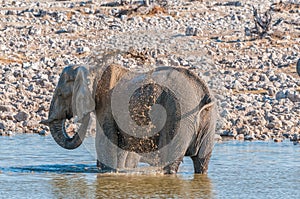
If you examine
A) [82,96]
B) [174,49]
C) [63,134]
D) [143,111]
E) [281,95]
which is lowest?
[281,95]

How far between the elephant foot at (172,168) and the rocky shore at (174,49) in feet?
2.34

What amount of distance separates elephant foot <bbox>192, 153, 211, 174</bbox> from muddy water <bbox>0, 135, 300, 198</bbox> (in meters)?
0.07

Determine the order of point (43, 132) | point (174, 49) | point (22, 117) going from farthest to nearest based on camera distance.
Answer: point (22, 117) < point (43, 132) < point (174, 49)

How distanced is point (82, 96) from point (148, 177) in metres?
0.99

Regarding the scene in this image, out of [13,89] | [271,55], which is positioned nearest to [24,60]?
[13,89]

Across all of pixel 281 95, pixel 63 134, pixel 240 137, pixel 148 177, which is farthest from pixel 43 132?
pixel 281 95

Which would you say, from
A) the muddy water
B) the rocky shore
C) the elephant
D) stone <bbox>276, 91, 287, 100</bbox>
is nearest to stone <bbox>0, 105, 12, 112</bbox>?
the rocky shore

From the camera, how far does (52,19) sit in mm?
21734

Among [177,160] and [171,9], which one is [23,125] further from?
[171,9]

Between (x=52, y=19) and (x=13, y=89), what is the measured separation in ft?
23.1

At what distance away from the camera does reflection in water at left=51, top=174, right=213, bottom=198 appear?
8.44m

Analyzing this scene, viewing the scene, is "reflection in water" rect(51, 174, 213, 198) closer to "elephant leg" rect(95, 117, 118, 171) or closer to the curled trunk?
"elephant leg" rect(95, 117, 118, 171)

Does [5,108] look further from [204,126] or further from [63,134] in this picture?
[204,126]

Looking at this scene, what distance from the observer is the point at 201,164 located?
30.6 feet
